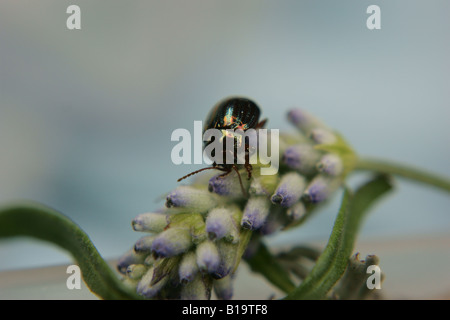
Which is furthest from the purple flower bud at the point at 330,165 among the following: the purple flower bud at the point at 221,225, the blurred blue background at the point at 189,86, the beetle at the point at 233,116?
the blurred blue background at the point at 189,86

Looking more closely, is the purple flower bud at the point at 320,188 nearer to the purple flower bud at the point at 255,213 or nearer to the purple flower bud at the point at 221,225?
the purple flower bud at the point at 255,213

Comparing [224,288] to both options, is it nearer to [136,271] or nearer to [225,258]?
[225,258]

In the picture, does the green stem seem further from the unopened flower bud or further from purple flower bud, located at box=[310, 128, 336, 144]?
the unopened flower bud

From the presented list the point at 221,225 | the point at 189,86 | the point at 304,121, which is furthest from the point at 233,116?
the point at 189,86

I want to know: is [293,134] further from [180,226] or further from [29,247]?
[29,247]

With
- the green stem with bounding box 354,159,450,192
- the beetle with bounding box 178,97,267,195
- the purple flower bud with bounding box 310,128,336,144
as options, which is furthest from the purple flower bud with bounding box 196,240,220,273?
the green stem with bounding box 354,159,450,192
